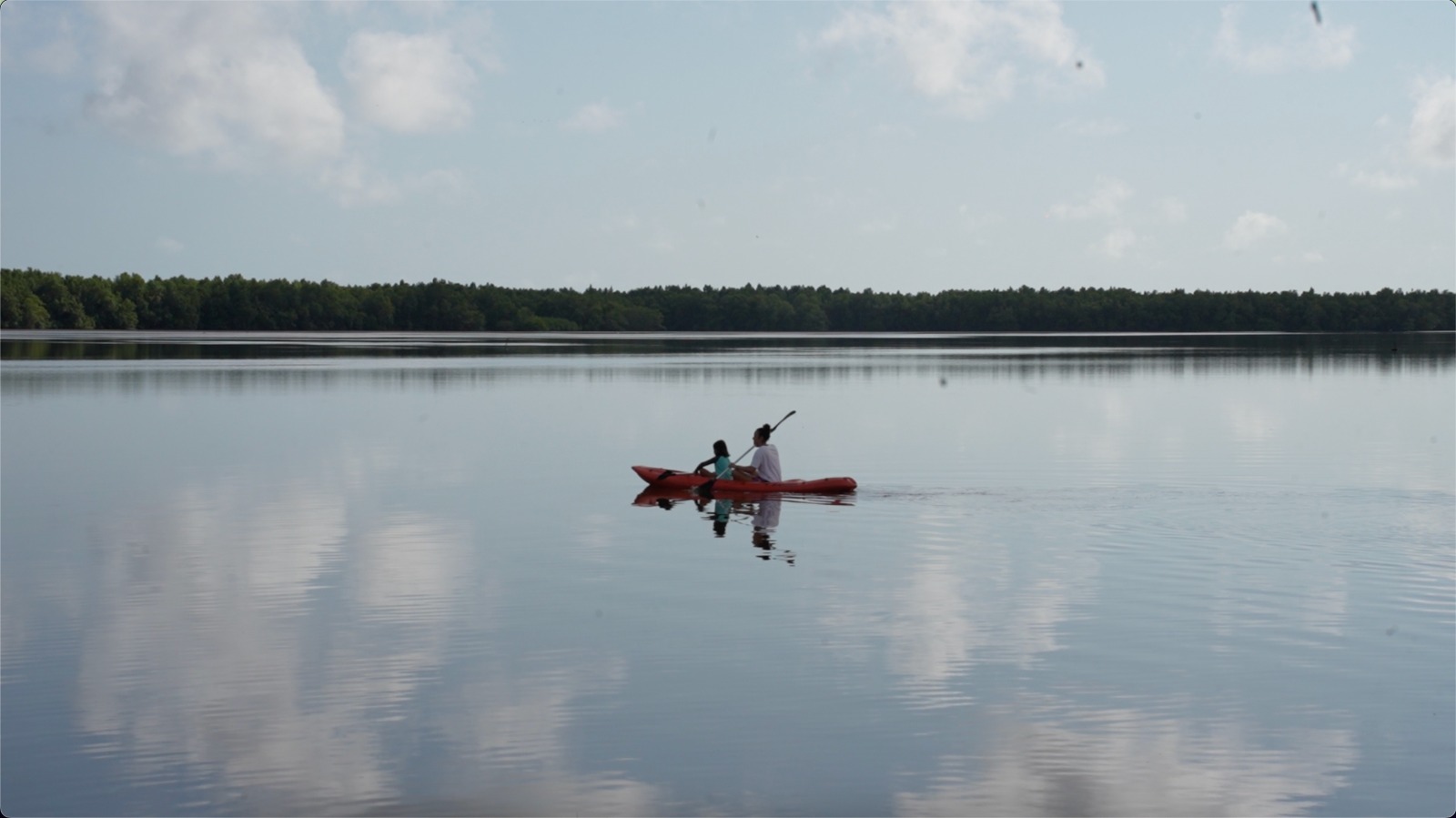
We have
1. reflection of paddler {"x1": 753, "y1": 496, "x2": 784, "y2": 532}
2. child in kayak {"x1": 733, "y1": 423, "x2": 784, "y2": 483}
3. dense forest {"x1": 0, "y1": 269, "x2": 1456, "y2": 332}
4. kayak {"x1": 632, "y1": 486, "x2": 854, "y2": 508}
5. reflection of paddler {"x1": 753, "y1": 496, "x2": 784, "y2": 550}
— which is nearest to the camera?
reflection of paddler {"x1": 753, "y1": 496, "x2": 784, "y2": 550}

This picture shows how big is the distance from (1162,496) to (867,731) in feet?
40.0

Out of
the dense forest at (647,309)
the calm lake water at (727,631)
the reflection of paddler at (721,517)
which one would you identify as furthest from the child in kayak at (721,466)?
the dense forest at (647,309)

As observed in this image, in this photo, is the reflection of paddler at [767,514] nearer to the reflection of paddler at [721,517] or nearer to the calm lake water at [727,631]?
the calm lake water at [727,631]

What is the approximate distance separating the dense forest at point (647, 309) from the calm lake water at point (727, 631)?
134 m

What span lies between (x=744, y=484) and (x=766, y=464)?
480 mm

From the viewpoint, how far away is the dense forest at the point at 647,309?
154 meters

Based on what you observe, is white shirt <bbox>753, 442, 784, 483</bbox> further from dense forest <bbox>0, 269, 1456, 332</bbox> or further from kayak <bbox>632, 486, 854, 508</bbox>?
dense forest <bbox>0, 269, 1456, 332</bbox>

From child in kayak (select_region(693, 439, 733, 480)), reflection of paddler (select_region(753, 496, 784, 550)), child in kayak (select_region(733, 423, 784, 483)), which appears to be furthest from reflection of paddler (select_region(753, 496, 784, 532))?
child in kayak (select_region(693, 439, 733, 480))

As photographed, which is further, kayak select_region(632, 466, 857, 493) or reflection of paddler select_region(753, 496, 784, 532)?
kayak select_region(632, 466, 857, 493)

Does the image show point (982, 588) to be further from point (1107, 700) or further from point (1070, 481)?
point (1070, 481)

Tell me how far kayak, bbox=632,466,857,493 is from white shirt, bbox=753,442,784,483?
231 mm

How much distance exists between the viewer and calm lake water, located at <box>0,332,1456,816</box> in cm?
864

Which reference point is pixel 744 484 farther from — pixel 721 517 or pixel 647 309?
pixel 647 309

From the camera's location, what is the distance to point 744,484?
70.7 ft
